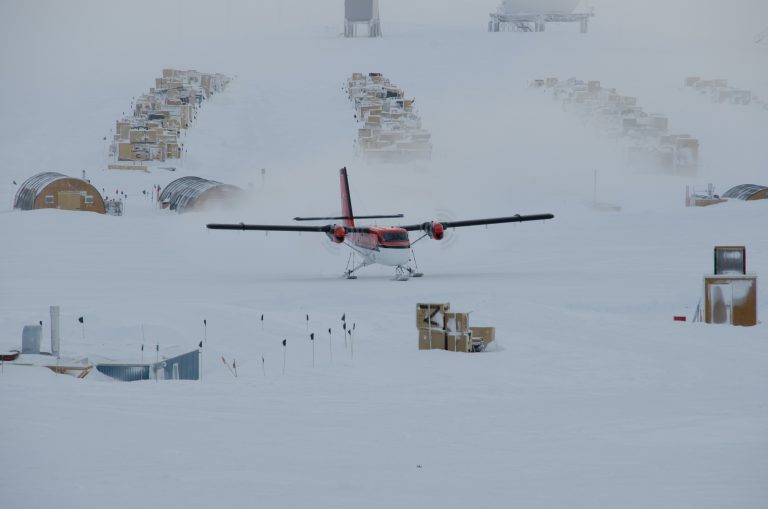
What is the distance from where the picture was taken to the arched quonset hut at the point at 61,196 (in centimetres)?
5722

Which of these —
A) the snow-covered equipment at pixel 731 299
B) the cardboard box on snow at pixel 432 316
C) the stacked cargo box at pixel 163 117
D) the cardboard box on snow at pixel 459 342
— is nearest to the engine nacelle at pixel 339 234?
the snow-covered equipment at pixel 731 299

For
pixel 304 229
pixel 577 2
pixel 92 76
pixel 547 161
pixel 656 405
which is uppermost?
pixel 577 2

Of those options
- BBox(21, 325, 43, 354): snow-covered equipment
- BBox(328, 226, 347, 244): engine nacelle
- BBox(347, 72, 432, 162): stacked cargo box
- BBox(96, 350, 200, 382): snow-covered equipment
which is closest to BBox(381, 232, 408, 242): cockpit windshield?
BBox(328, 226, 347, 244): engine nacelle

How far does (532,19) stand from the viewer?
16700 centimetres

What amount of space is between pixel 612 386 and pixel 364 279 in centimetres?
2071

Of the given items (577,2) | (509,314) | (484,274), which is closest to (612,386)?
(509,314)

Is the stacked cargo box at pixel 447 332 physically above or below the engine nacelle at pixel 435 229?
below

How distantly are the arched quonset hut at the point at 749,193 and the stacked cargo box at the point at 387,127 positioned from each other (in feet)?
89.0

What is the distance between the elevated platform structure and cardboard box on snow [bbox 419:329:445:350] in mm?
149600

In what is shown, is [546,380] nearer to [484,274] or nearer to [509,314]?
[509,314]

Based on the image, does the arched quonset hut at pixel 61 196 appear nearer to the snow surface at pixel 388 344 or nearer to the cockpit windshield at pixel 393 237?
the snow surface at pixel 388 344

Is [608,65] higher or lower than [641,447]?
higher

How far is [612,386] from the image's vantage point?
1852cm

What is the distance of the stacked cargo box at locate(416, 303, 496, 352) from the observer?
22.5 m
